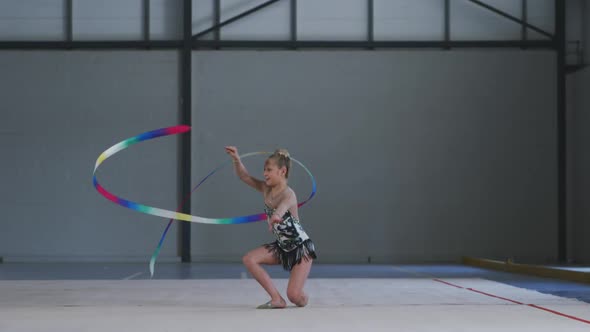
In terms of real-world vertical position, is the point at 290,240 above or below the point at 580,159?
below

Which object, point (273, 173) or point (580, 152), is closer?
point (273, 173)

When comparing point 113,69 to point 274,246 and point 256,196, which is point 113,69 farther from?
point 274,246

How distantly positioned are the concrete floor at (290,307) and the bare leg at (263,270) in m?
0.17

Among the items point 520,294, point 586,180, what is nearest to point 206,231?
point 586,180

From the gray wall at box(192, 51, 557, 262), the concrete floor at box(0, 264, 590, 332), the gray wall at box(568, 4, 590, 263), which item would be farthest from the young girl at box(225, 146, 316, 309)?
the gray wall at box(568, 4, 590, 263)

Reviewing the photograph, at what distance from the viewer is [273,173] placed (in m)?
5.66

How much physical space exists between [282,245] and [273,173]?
54 cm

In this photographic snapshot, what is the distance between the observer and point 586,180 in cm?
1491

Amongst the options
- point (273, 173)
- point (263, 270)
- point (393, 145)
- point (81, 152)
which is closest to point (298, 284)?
point (263, 270)

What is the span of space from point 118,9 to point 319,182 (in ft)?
17.0

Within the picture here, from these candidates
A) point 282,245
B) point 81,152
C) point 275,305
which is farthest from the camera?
point 81,152

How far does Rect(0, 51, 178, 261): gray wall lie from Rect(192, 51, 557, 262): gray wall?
798mm

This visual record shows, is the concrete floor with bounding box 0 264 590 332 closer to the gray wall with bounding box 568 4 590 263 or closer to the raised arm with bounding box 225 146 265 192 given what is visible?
the raised arm with bounding box 225 146 265 192

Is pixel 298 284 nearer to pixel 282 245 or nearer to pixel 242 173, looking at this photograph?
pixel 282 245
